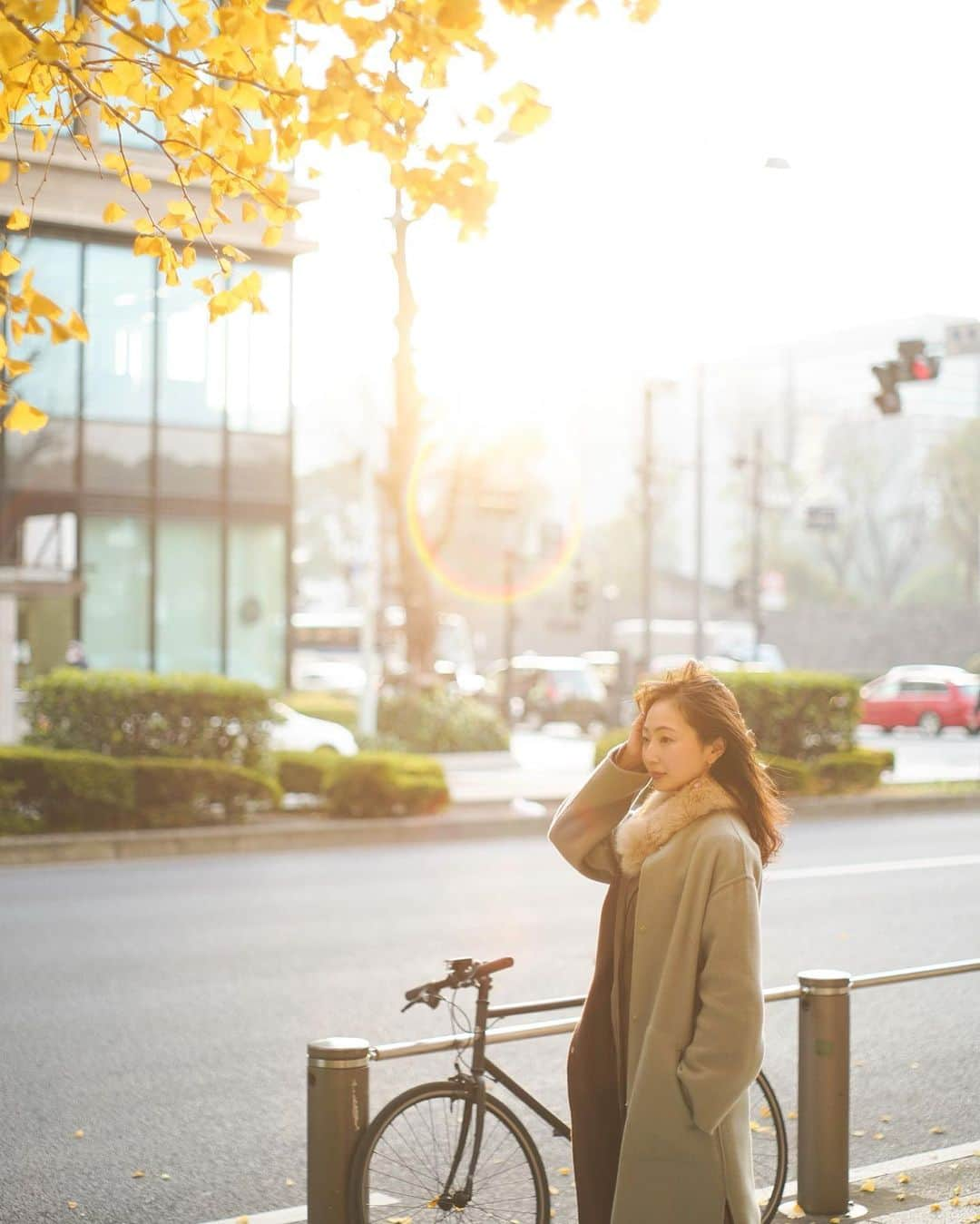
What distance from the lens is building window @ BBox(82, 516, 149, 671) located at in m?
28.5

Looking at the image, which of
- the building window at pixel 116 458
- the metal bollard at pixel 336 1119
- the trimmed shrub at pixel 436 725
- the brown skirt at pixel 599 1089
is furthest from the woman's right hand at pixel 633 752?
the building window at pixel 116 458

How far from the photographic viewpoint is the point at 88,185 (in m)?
26.7

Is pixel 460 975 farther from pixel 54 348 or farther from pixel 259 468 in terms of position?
pixel 259 468

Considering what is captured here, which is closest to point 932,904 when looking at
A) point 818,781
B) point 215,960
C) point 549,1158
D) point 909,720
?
point 215,960

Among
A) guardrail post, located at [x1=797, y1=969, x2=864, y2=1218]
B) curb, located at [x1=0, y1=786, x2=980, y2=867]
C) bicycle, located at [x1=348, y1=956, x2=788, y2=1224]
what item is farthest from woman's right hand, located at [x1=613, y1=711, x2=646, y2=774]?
curb, located at [x1=0, y1=786, x2=980, y2=867]

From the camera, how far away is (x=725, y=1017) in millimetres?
3707

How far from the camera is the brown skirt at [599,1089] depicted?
4070 mm

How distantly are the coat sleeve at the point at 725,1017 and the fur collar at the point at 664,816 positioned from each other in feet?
0.68

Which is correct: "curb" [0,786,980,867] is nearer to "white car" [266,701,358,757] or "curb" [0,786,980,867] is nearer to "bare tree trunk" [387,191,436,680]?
"white car" [266,701,358,757]

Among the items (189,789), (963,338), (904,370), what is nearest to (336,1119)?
(189,789)

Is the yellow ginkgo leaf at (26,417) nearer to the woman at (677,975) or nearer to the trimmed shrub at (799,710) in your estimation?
the woman at (677,975)

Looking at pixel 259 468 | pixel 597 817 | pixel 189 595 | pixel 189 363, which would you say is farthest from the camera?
pixel 259 468

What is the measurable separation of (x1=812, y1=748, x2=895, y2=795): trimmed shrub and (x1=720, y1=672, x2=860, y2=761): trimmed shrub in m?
0.24

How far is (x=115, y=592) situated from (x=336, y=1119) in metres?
25.2
